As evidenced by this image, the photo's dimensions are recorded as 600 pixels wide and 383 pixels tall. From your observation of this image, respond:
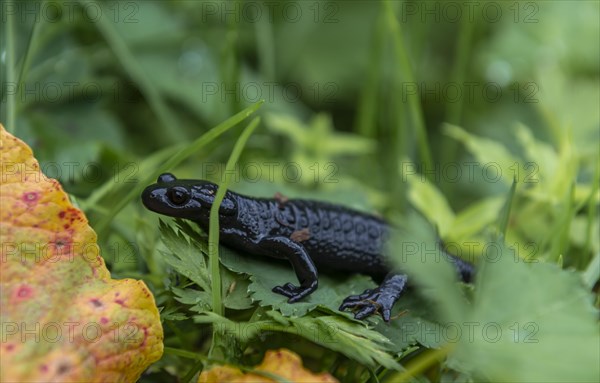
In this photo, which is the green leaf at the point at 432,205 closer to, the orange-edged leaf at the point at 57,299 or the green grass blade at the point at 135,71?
the green grass blade at the point at 135,71

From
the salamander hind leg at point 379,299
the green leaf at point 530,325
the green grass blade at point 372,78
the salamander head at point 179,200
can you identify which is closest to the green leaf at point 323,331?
the salamander hind leg at point 379,299

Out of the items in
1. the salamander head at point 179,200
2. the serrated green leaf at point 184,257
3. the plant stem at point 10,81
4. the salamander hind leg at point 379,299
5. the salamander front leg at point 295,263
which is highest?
the plant stem at point 10,81

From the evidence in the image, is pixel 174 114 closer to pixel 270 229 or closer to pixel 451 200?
pixel 451 200

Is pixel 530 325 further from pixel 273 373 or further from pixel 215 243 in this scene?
pixel 215 243

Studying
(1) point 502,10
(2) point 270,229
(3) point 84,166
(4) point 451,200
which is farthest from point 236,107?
(1) point 502,10

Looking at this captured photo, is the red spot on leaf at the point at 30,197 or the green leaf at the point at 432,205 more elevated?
the red spot on leaf at the point at 30,197
